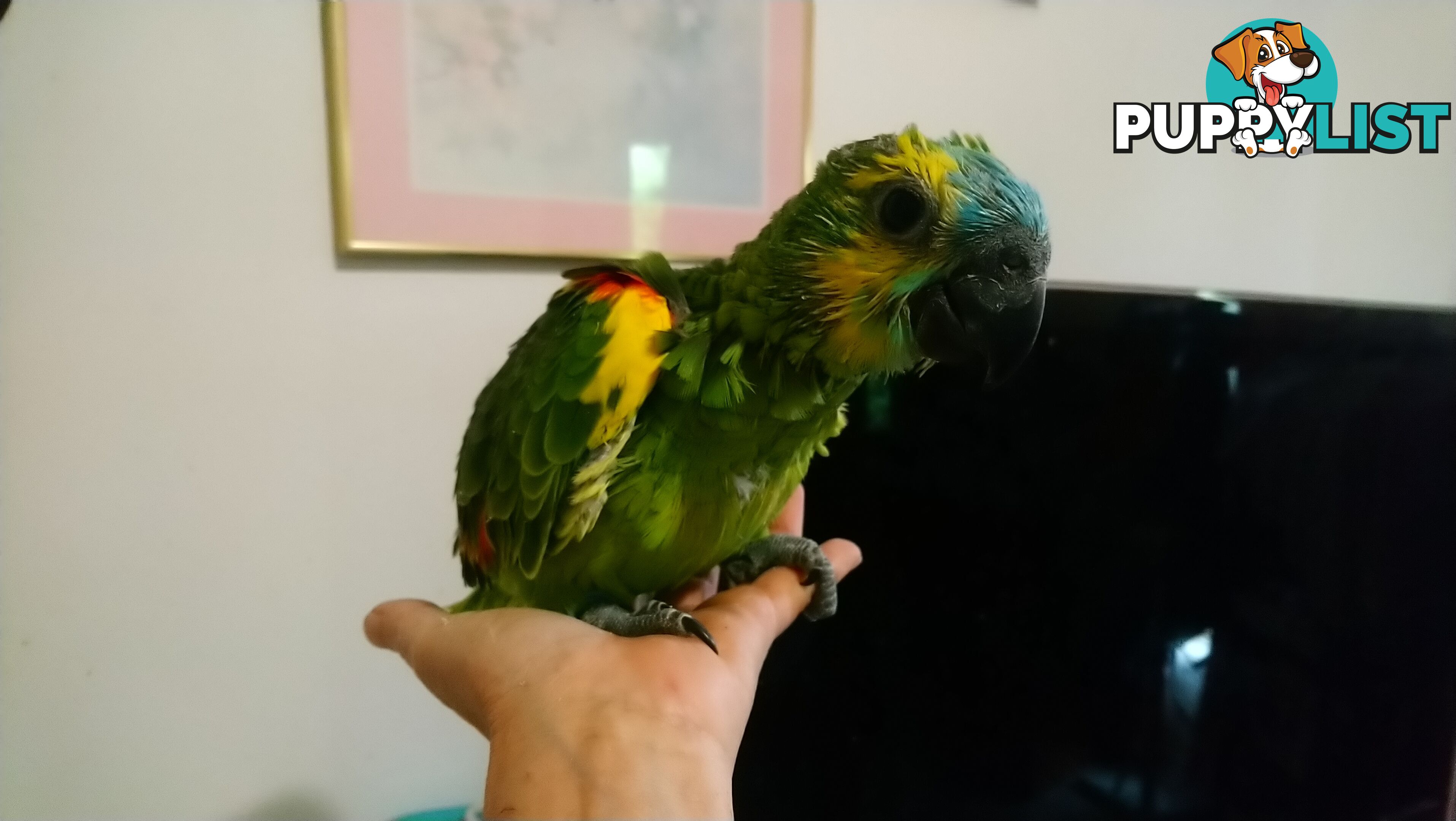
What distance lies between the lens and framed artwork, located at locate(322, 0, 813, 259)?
3.46ft

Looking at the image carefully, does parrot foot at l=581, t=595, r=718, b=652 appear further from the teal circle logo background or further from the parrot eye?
the teal circle logo background

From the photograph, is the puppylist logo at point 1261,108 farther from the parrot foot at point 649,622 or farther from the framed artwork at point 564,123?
the parrot foot at point 649,622

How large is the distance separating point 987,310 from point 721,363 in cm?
25

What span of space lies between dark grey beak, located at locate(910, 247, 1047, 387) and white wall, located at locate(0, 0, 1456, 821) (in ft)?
2.47

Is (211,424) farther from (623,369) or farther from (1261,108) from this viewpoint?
(1261,108)

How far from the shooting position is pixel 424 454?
119cm

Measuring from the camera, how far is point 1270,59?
5.19 ft

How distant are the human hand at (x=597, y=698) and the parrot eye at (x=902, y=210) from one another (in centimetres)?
47

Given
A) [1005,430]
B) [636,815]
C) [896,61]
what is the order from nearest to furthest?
[636,815] → [1005,430] → [896,61]

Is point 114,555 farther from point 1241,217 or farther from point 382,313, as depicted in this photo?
point 1241,217

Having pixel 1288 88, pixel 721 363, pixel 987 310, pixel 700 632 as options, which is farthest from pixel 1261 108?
pixel 700 632

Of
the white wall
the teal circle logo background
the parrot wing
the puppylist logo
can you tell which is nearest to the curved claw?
the parrot wing

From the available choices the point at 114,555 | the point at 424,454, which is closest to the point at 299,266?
the point at 424,454

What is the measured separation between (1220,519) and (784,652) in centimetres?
64
